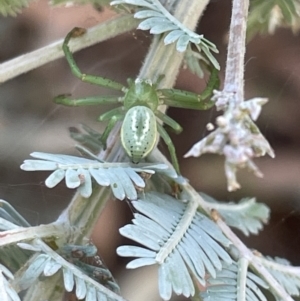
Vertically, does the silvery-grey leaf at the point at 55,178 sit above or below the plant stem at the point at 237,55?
below

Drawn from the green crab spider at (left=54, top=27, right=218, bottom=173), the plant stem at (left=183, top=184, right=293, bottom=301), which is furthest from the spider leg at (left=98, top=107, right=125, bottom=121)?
the plant stem at (left=183, top=184, right=293, bottom=301)

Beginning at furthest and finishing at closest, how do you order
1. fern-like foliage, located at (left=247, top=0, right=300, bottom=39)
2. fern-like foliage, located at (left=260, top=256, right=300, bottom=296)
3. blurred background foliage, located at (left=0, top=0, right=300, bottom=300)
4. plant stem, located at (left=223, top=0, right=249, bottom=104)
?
blurred background foliage, located at (left=0, top=0, right=300, bottom=300) → fern-like foliage, located at (left=247, top=0, right=300, bottom=39) → fern-like foliage, located at (left=260, top=256, right=300, bottom=296) → plant stem, located at (left=223, top=0, right=249, bottom=104)

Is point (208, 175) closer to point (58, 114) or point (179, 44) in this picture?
point (58, 114)

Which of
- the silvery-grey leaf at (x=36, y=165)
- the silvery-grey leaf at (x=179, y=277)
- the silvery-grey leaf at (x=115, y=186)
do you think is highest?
the silvery-grey leaf at (x=36, y=165)

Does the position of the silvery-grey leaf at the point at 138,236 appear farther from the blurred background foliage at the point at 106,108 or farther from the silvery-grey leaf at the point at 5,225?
the blurred background foliage at the point at 106,108

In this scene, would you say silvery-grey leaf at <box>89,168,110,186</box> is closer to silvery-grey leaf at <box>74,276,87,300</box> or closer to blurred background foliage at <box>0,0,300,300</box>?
Result: silvery-grey leaf at <box>74,276,87,300</box>

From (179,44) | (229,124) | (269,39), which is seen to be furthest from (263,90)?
(229,124)

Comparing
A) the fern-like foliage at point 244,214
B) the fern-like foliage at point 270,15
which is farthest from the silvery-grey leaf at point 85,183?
the fern-like foliage at point 270,15

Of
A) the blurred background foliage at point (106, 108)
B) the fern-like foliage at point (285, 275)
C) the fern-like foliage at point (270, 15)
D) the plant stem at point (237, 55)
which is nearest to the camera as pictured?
the plant stem at point (237, 55)
